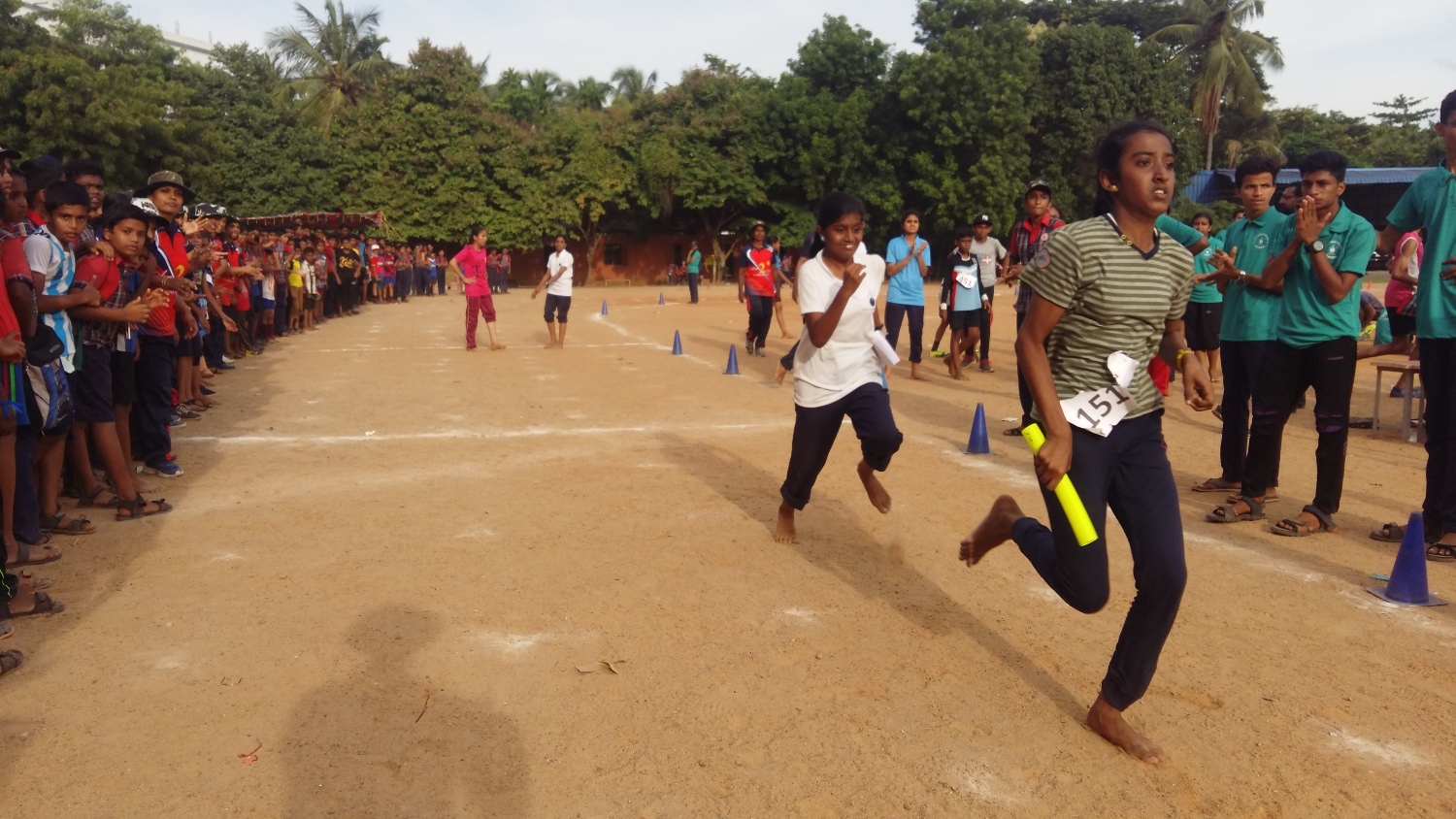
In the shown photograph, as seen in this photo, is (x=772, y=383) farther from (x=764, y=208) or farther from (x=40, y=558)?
(x=764, y=208)

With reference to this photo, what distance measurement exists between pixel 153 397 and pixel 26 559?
2.18 m

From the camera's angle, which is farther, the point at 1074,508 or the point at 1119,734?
the point at 1119,734

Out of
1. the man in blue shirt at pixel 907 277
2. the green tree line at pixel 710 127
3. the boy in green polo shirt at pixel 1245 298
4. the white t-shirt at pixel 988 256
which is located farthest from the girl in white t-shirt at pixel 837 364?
the green tree line at pixel 710 127

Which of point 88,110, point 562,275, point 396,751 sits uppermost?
point 88,110

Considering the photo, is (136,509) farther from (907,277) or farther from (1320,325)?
(907,277)

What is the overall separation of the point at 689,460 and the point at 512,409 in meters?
3.02

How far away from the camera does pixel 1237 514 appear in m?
6.20

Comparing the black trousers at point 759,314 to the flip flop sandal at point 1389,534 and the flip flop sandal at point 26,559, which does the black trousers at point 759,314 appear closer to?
the flip flop sandal at point 1389,534

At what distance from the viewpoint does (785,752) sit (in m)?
3.37

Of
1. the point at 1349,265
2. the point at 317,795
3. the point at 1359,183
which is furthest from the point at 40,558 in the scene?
the point at 1359,183

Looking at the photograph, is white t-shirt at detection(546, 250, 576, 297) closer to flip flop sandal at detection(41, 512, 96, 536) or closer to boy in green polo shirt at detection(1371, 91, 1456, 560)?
flip flop sandal at detection(41, 512, 96, 536)

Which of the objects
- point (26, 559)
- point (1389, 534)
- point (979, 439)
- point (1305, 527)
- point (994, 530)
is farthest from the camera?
point (979, 439)

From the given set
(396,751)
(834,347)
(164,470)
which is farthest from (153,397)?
(396,751)

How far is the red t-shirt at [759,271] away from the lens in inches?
566
